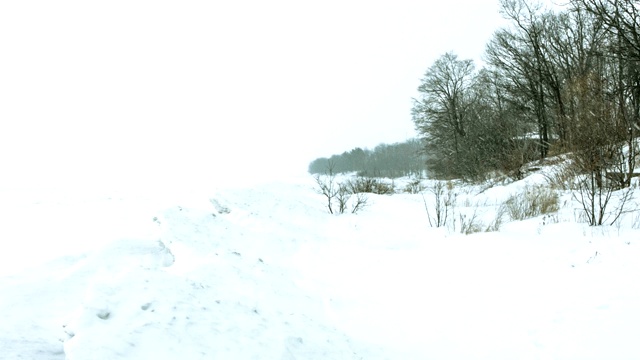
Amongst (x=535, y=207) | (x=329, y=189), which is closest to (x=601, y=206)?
(x=535, y=207)

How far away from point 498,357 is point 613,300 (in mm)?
1289

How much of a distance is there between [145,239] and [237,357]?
247 centimetres

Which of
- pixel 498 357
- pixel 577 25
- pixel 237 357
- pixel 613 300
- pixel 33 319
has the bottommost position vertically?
pixel 498 357

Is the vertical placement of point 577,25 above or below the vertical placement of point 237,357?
above

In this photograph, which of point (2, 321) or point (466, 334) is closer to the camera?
point (2, 321)

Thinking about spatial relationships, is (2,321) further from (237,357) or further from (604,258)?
(604,258)

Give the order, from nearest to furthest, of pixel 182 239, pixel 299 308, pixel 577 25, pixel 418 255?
1. pixel 299 308
2. pixel 182 239
3. pixel 418 255
4. pixel 577 25

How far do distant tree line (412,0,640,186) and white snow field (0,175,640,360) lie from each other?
1.55 meters

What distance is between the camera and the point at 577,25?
50.3 feet

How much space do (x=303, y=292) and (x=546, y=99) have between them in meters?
21.9

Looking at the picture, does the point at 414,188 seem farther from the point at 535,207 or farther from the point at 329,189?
the point at 535,207

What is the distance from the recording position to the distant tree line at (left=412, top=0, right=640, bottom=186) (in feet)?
17.9

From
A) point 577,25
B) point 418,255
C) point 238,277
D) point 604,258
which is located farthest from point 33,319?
point 577,25

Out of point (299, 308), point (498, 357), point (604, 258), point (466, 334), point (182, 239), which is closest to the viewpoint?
point (498, 357)
